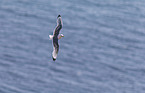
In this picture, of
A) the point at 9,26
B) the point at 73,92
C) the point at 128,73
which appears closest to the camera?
the point at 73,92

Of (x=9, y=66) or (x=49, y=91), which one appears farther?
(x=9, y=66)

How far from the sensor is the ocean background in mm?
60594

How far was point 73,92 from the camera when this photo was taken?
58.1 m

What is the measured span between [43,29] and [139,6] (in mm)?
18275

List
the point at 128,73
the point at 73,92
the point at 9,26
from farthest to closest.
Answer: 1. the point at 9,26
2. the point at 128,73
3. the point at 73,92

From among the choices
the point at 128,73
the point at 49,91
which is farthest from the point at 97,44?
the point at 49,91

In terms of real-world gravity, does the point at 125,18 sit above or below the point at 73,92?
above

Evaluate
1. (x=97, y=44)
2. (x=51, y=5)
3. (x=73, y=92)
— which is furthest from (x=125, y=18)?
(x=73, y=92)

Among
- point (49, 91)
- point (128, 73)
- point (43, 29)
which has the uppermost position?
point (43, 29)

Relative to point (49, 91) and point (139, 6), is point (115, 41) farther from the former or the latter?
point (49, 91)

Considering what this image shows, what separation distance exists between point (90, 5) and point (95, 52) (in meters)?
10.8

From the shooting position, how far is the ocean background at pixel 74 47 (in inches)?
2386

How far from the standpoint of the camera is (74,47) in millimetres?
63594

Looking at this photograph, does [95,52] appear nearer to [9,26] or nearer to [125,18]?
[125,18]
